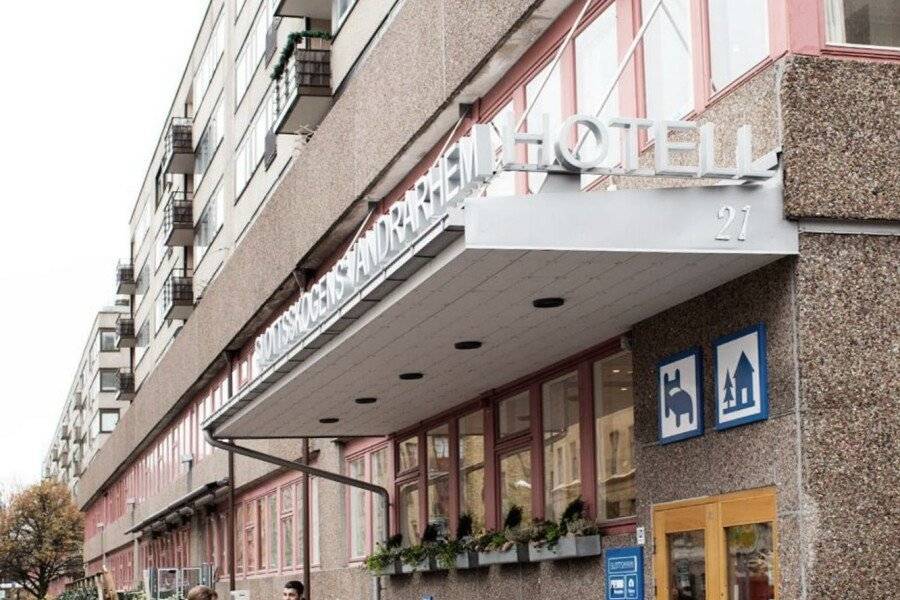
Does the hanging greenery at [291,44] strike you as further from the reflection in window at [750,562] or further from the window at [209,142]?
the reflection in window at [750,562]

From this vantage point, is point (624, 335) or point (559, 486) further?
point (559, 486)

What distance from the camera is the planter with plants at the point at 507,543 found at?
17.4 meters

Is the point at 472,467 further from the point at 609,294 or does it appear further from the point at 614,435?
the point at 609,294

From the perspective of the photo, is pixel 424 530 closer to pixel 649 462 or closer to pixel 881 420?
pixel 649 462

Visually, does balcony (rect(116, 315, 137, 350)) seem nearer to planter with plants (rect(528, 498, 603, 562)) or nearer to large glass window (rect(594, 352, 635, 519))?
planter with plants (rect(528, 498, 603, 562))

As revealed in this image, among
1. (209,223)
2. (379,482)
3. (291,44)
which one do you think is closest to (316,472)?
(379,482)

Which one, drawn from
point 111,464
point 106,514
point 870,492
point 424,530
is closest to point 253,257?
point 424,530

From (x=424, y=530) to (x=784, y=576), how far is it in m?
11.5

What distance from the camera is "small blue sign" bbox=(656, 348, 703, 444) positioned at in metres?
12.8

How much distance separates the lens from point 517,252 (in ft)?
36.0

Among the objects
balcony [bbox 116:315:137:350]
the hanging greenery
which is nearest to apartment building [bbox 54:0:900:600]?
the hanging greenery

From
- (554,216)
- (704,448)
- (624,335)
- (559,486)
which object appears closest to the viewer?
(554,216)

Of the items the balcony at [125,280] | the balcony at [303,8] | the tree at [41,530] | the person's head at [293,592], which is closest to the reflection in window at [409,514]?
the person's head at [293,592]

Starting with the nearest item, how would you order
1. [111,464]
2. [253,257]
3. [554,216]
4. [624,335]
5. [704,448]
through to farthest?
[554,216], [704,448], [624,335], [253,257], [111,464]
